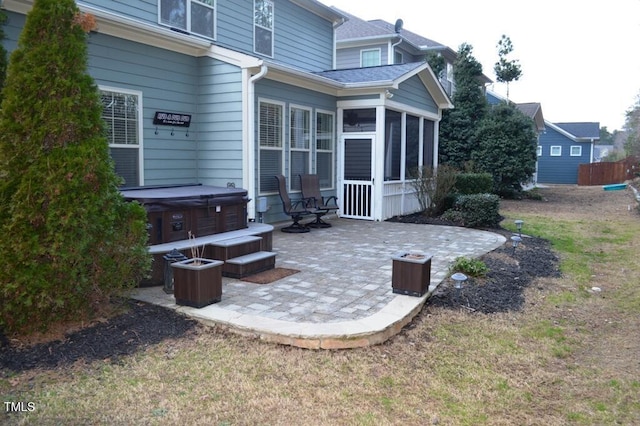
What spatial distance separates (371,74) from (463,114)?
8303mm

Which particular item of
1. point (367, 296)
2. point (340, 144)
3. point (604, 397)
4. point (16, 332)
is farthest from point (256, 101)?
point (604, 397)

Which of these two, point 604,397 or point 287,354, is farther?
point 287,354

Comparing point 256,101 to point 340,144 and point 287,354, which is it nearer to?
point 340,144

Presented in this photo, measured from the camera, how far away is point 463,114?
728 inches

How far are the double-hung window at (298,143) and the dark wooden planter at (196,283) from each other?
18.2 ft

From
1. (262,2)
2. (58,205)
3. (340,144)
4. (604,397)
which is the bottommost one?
(604,397)

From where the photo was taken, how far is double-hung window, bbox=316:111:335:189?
426 inches

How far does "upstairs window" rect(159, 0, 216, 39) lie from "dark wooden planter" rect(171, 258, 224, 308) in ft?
18.4

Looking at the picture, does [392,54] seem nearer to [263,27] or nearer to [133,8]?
[263,27]

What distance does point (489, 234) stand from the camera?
9531mm

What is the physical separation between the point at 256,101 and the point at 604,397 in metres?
7.12

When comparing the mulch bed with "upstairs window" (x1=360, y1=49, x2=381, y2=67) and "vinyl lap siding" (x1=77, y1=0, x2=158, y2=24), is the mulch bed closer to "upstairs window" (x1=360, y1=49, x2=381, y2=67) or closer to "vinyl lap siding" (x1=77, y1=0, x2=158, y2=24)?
"vinyl lap siding" (x1=77, y1=0, x2=158, y2=24)

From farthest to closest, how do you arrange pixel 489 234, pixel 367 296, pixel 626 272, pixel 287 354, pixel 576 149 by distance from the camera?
pixel 576 149
pixel 489 234
pixel 626 272
pixel 367 296
pixel 287 354

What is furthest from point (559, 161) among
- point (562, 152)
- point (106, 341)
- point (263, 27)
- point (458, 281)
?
point (106, 341)
